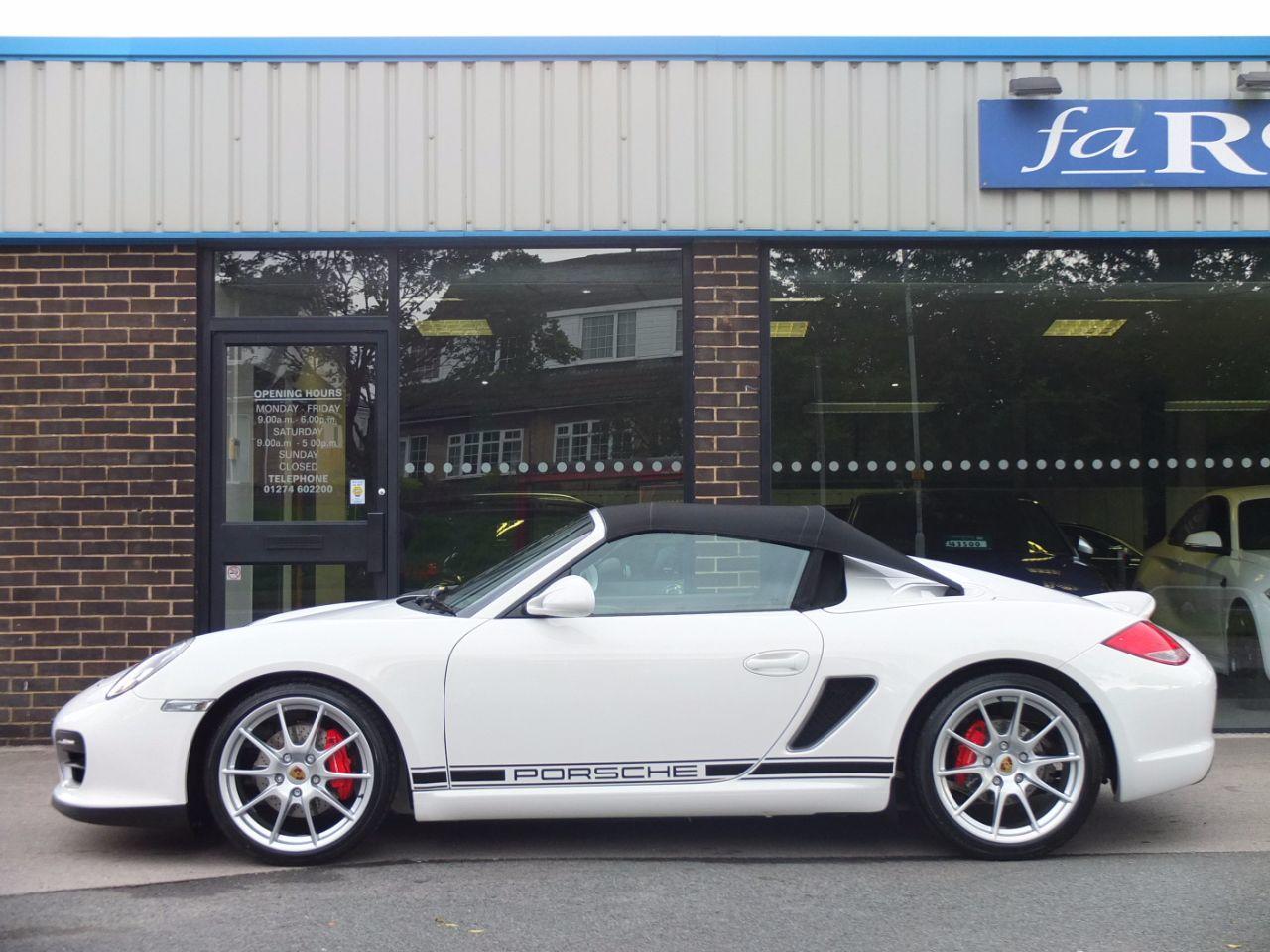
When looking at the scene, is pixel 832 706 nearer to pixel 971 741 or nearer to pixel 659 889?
pixel 971 741

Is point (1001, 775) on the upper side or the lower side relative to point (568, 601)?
lower

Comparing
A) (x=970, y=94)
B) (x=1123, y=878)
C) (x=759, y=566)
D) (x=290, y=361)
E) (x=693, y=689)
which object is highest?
(x=970, y=94)

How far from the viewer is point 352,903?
13.7 feet

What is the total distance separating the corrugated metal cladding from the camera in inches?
290

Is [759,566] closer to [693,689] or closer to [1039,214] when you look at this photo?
[693,689]

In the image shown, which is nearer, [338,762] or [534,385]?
[338,762]

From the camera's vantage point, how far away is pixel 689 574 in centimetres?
486

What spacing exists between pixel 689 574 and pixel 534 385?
3.03 m

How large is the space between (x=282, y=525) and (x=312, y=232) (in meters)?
1.71

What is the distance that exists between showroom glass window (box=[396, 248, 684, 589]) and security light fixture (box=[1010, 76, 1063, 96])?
218cm

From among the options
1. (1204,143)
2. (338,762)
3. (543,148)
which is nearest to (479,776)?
(338,762)

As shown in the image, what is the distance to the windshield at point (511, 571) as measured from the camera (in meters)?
4.87

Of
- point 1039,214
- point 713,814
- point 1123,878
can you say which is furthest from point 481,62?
point 1123,878

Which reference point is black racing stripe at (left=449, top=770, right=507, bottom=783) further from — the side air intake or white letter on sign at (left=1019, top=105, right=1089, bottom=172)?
white letter on sign at (left=1019, top=105, right=1089, bottom=172)
